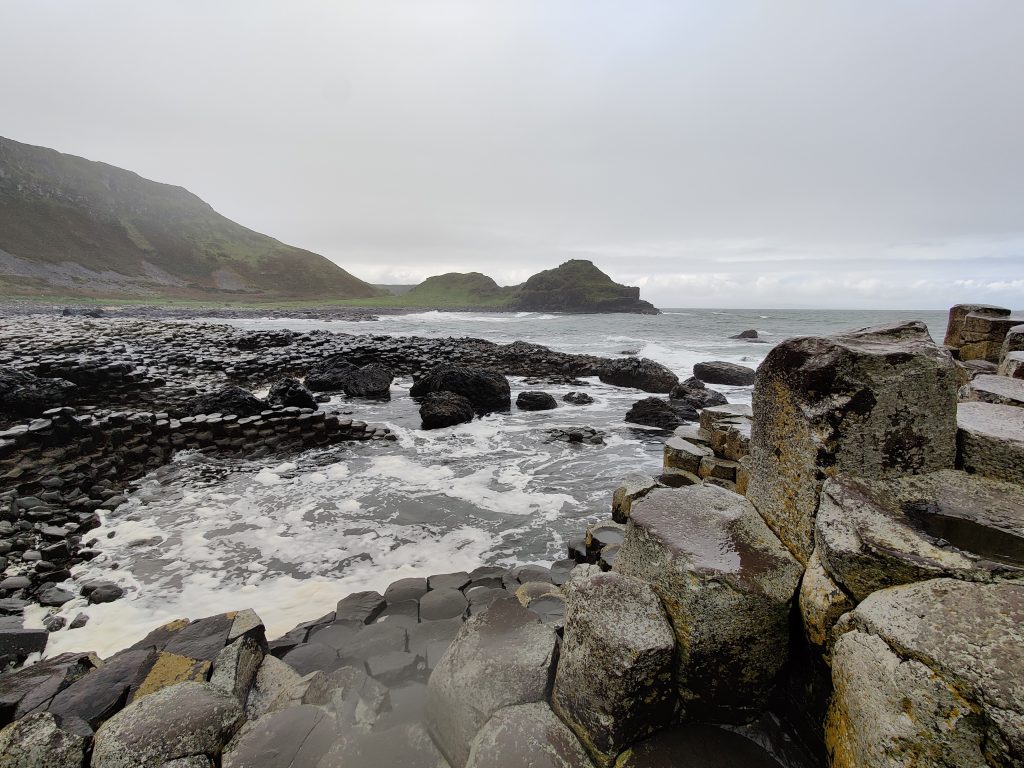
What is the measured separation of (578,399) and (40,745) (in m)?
13.7

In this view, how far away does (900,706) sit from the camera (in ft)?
4.97

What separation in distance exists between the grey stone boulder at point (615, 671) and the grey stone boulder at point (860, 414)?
0.95 m

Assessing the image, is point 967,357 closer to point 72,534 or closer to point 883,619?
point 883,619

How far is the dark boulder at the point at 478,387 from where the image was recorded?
541 inches

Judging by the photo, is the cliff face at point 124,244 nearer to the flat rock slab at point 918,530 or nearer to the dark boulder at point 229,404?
the dark boulder at point 229,404

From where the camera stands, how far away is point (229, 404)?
10688mm

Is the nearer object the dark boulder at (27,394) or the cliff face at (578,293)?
the dark boulder at (27,394)

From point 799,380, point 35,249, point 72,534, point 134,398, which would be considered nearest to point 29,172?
point 35,249

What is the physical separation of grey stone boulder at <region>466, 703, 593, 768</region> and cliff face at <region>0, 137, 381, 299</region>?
301 ft

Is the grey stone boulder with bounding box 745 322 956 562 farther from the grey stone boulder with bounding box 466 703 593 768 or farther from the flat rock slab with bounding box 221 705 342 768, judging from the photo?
→ the flat rock slab with bounding box 221 705 342 768

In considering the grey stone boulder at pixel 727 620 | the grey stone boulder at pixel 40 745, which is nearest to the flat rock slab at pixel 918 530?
the grey stone boulder at pixel 727 620

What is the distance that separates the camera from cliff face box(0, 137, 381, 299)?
274 ft

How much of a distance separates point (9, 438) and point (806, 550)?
11.1 meters

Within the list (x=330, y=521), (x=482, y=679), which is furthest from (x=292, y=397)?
(x=482, y=679)
